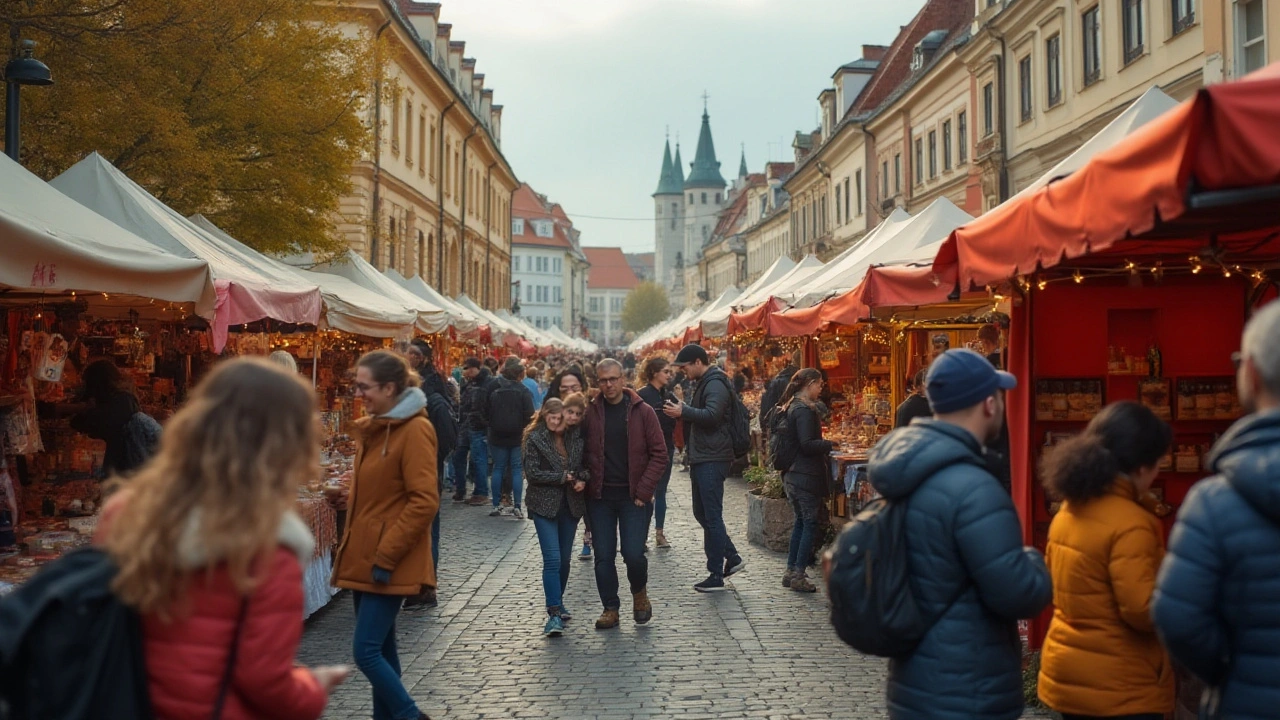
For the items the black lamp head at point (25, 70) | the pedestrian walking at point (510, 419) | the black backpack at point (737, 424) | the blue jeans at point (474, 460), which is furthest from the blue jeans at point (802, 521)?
the blue jeans at point (474, 460)

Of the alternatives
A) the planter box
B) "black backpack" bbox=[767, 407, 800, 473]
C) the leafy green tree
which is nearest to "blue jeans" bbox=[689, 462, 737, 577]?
"black backpack" bbox=[767, 407, 800, 473]

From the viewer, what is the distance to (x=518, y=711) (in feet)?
21.7

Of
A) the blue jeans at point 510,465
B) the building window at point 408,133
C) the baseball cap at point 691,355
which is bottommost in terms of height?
the blue jeans at point 510,465

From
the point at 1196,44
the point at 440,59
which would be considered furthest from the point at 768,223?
the point at 1196,44

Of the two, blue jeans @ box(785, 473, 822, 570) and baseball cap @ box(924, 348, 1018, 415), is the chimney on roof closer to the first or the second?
blue jeans @ box(785, 473, 822, 570)

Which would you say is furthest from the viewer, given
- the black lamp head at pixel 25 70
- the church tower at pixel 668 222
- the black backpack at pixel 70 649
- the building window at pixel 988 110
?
the church tower at pixel 668 222

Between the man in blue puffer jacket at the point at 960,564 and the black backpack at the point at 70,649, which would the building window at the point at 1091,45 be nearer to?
the man in blue puffer jacket at the point at 960,564

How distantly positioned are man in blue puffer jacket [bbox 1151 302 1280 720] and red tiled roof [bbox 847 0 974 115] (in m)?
38.3

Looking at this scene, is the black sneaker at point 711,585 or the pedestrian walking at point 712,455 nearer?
the pedestrian walking at point 712,455

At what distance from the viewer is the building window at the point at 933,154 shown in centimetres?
3462

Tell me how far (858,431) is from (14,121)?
9.64 metres

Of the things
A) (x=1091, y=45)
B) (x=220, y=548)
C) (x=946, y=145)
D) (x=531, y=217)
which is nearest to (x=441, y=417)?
(x=220, y=548)

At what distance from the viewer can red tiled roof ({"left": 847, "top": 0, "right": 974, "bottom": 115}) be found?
41250 mm

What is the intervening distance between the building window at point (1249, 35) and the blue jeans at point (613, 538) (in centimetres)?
1298
